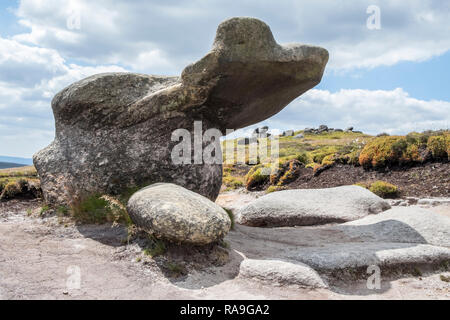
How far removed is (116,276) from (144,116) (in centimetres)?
429

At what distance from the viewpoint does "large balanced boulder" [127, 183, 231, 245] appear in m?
6.21

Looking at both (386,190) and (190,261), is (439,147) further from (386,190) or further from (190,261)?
(190,261)

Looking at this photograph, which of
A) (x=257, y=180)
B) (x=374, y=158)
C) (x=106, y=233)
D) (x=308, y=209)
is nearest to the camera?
(x=106, y=233)

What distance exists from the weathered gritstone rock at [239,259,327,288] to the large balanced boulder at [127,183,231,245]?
0.80 m

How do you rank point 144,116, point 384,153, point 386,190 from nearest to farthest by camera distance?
point 144,116, point 386,190, point 384,153

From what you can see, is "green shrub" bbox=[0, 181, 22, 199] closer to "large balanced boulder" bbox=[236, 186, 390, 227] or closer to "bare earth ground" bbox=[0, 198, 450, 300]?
"bare earth ground" bbox=[0, 198, 450, 300]

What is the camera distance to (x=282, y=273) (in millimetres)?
6168

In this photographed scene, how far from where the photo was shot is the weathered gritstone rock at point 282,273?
6078 millimetres

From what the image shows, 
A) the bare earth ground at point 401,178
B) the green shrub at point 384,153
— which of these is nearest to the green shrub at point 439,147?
the bare earth ground at point 401,178

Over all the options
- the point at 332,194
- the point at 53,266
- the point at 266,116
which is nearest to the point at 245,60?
the point at 266,116

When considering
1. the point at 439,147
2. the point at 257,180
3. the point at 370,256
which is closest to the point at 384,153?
the point at 439,147

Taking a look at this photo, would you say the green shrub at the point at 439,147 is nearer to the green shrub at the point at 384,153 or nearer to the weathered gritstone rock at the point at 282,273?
the green shrub at the point at 384,153

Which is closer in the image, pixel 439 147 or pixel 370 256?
pixel 370 256
